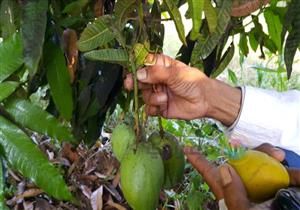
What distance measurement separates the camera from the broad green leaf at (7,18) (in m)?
0.68

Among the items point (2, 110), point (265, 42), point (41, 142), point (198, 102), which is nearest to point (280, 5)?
point (265, 42)

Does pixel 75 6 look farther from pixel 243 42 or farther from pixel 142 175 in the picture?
pixel 243 42

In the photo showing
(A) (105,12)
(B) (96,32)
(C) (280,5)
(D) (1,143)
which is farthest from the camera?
→ (C) (280,5)

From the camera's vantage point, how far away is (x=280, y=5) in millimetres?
958

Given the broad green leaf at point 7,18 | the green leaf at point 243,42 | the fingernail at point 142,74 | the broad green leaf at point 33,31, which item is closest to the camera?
the broad green leaf at point 33,31

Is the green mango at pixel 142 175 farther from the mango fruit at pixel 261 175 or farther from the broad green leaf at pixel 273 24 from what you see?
the broad green leaf at pixel 273 24

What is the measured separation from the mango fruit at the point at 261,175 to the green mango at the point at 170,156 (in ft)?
0.31

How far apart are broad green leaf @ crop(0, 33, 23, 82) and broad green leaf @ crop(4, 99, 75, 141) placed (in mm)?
37

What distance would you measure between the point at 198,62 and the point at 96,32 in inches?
9.8

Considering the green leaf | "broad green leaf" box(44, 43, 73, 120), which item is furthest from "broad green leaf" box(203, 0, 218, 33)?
the green leaf

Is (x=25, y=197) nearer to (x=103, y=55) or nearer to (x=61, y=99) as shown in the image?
(x=61, y=99)

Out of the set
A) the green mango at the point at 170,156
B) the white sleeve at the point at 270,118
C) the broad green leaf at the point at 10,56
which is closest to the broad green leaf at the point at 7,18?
the broad green leaf at the point at 10,56

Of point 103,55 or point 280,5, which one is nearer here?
point 103,55

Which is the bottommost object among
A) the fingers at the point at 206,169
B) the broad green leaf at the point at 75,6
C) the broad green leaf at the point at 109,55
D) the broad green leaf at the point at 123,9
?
the fingers at the point at 206,169
